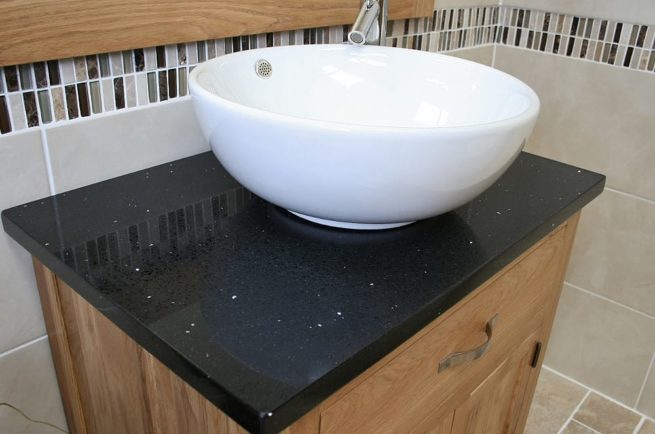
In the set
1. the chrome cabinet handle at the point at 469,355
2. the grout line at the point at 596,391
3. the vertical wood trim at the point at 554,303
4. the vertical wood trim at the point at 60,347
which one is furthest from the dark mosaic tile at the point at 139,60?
the grout line at the point at 596,391

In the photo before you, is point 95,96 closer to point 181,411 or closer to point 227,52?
point 227,52

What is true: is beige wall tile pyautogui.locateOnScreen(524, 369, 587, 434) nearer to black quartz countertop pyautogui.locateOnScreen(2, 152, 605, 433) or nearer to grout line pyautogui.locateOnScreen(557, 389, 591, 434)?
grout line pyautogui.locateOnScreen(557, 389, 591, 434)

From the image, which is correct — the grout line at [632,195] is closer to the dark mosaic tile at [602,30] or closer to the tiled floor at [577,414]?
the dark mosaic tile at [602,30]

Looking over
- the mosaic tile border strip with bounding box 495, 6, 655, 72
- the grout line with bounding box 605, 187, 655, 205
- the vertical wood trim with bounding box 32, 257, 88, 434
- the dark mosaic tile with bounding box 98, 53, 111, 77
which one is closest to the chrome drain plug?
the dark mosaic tile with bounding box 98, 53, 111, 77

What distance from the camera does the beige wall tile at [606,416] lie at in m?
1.72

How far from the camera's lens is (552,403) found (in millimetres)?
1816

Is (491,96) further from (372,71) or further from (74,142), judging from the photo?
(74,142)

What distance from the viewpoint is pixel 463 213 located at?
94 cm

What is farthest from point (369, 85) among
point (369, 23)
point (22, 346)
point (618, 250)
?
point (618, 250)

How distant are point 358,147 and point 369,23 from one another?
0.47 m

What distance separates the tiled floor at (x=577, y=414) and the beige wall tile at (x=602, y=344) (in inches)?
1.5

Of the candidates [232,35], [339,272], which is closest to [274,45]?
[232,35]

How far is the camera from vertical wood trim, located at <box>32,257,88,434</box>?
863 mm

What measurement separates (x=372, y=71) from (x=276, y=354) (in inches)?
24.7
